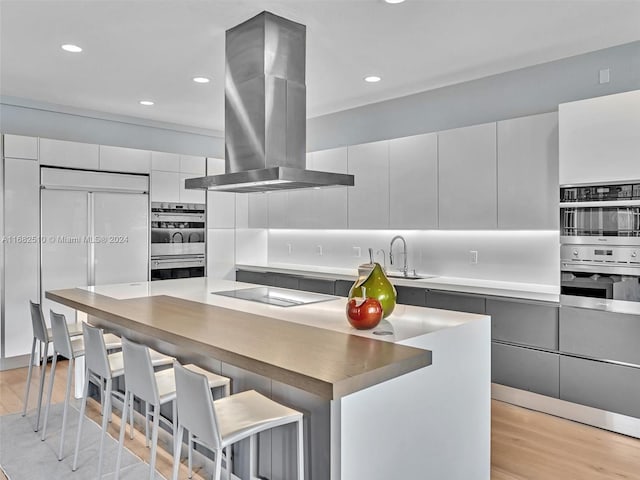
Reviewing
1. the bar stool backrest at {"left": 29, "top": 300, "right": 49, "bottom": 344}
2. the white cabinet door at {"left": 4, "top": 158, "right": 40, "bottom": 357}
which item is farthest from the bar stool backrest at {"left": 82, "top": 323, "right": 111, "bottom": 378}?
the white cabinet door at {"left": 4, "top": 158, "right": 40, "bottom": 357}

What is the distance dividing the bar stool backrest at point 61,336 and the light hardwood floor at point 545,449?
0.66m

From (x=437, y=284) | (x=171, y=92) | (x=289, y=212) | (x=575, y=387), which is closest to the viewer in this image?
(x=575, y=387)

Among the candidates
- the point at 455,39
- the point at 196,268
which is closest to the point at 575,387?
the point at 455,39

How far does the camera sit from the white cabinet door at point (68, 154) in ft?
15.5

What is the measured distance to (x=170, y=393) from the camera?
93.8 inches

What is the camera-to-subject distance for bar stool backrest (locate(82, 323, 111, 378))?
260 cm

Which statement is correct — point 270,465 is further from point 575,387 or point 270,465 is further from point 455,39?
point 455,39

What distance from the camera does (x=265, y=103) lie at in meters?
2.95

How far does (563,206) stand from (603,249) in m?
0.39

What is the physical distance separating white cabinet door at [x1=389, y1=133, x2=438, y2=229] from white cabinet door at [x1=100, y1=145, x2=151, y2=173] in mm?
2763

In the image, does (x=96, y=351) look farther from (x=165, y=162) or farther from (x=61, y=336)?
(x=165, y=162)

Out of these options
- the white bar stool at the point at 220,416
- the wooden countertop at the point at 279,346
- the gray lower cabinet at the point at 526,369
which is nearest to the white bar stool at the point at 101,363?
the wooden countertop at the point at 279,346

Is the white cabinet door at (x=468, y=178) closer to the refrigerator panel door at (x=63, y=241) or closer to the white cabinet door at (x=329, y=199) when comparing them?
the white cabinet door at (x=329, y=199)

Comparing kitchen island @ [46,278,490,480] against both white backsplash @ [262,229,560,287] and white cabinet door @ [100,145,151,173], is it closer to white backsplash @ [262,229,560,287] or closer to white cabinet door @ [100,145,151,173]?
white backsplash @ [262,229,560,287]
